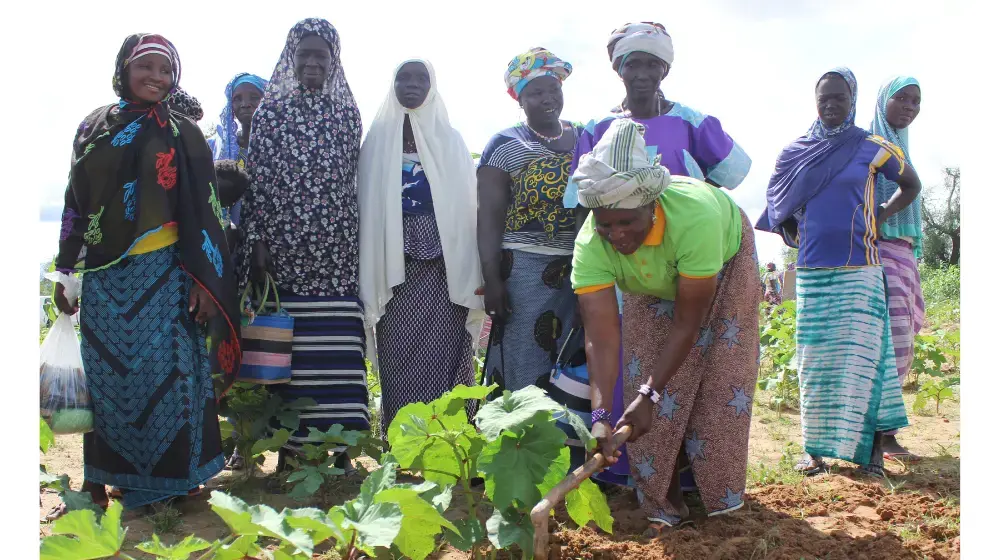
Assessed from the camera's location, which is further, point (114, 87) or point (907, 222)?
point (907, 222)

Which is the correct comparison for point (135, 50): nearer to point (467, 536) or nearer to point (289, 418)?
point (289, 418)

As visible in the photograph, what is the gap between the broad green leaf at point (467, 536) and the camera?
7.75ft

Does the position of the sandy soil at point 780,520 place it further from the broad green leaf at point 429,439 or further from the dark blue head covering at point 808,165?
the dark blue head covering at point 808,165

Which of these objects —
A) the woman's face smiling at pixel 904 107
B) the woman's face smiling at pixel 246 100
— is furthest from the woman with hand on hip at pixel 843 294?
the woman's face smiling at pixel 246 100

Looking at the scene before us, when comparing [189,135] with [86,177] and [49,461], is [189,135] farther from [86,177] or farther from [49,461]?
[49,461]

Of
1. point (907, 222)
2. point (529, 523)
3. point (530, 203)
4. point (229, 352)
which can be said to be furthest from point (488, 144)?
point (907, 222)

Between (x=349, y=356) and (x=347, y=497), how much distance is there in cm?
66

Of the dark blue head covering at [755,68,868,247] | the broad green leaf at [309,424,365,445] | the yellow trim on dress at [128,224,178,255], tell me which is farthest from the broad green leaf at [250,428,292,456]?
the dark blue head covering at [755,68,868,247]

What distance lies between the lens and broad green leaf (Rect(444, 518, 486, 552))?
7.75 feet

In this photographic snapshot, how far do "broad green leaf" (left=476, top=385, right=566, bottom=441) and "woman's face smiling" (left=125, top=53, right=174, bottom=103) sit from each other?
191 centimetres

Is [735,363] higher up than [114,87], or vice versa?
[114,87]

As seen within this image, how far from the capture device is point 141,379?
3.22 m

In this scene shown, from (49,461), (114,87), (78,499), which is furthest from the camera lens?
(49,461)

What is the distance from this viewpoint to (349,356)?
12.6 feet
